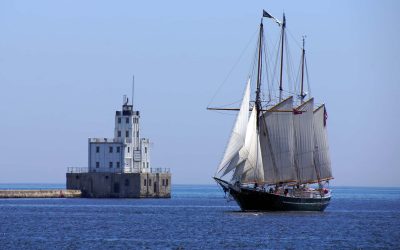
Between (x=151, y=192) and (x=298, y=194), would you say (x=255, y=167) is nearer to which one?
(x=298, y=194)

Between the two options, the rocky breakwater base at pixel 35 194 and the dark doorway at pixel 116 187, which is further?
the rocky breakwater base at pixel 35 194

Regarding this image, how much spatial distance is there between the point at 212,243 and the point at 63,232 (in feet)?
47.3

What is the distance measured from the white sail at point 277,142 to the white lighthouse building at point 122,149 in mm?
51468

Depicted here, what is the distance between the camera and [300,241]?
246 ft

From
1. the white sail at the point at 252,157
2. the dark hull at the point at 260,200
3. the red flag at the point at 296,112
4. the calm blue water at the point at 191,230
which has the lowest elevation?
the calm blue water at the point at 191,230

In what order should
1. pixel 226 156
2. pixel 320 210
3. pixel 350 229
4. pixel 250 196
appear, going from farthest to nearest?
pixel 320 210 < pixel 250 196 < pixel 226 156 < pixel 350 229

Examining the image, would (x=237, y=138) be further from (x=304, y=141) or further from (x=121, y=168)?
(x=121, y=168)

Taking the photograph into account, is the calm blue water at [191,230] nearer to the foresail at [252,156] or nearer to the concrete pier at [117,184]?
the foresail at [252,156]

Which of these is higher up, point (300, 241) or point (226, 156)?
point (226, 156)

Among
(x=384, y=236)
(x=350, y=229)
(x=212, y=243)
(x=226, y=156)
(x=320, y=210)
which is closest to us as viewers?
(x=212, y=243)

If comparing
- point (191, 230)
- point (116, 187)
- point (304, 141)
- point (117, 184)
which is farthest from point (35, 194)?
point (191, 230)

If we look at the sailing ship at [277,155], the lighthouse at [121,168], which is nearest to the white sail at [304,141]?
the sailing ship at [277,155]

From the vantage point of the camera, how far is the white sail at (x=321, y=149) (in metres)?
112

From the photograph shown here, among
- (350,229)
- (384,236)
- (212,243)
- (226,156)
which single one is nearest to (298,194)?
(226,156)
